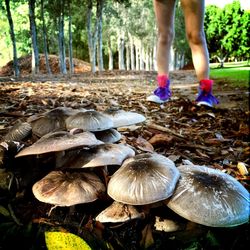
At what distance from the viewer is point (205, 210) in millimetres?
1360

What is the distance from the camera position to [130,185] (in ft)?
4.75

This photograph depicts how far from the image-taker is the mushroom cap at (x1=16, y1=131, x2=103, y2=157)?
4.97ft

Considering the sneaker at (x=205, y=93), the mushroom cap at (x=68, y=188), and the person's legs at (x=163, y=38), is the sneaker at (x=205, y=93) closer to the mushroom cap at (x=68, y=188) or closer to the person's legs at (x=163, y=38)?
the person's legs at (x=163, y=38)

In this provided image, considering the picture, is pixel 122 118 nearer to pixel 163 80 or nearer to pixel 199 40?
pixel 199 40

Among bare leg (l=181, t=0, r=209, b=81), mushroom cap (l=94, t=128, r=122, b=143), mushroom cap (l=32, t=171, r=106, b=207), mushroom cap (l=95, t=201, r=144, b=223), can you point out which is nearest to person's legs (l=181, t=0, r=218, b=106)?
bare leg (l=181, t=0, r=209, b=81)

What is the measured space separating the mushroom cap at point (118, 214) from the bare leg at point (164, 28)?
10.2ft

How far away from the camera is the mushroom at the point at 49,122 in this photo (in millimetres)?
1914

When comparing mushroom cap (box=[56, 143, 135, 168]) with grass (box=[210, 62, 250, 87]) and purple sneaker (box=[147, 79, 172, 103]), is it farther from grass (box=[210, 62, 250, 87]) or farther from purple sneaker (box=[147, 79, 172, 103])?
grass (box=[210, 62, 250, 87])

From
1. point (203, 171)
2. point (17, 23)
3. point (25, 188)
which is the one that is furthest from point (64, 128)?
point (17, 23)

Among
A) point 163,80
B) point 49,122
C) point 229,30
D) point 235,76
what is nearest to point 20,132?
point 49,122

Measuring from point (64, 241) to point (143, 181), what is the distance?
1.36 ft

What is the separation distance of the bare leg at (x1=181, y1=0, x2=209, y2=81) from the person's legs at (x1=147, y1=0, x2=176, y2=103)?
0.29 metres

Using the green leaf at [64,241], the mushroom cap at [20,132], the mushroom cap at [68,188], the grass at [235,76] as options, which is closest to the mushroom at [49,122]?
the mushroom cap at [20,132]

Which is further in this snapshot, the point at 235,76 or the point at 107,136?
the point at 235,76
